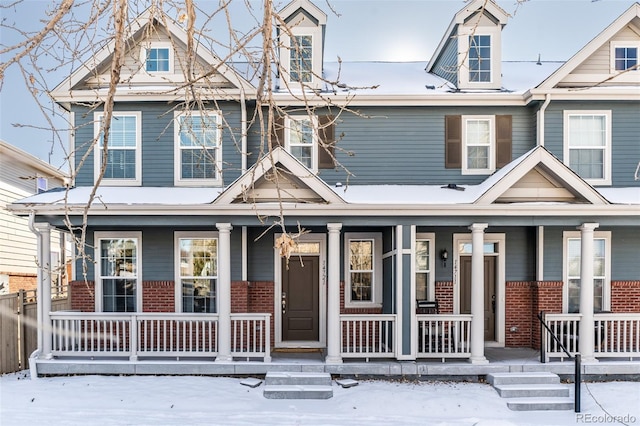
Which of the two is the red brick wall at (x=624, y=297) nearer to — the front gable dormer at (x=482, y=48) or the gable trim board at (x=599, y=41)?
the gable trim board at (x=599, y=41)

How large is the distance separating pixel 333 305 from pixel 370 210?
192 centimetres

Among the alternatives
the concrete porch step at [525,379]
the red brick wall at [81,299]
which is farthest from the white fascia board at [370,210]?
the concrete porch step at [525,379]

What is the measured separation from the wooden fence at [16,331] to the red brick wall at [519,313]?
10.2 meters

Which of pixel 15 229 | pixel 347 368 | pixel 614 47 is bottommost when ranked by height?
pixel 347 368

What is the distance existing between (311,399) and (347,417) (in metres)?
0.91

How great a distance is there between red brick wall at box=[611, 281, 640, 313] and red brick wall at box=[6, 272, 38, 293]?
16473 mm

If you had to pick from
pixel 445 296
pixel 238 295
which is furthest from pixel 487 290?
pixel 238 295

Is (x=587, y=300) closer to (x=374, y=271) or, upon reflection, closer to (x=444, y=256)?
(x=444, y=256)

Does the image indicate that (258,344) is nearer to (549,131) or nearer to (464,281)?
(464,281)

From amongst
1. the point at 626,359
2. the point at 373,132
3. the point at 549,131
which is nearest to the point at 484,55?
the point at 549,131

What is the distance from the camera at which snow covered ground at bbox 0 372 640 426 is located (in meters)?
7.17

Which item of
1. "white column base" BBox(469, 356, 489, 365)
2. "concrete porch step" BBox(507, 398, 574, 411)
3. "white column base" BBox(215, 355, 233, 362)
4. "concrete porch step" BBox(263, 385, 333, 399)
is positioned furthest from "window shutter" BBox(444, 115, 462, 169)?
"white column base" BBox(215, 355, 233, 362)

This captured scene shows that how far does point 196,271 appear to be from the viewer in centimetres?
1059

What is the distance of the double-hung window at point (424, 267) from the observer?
1072 cm
